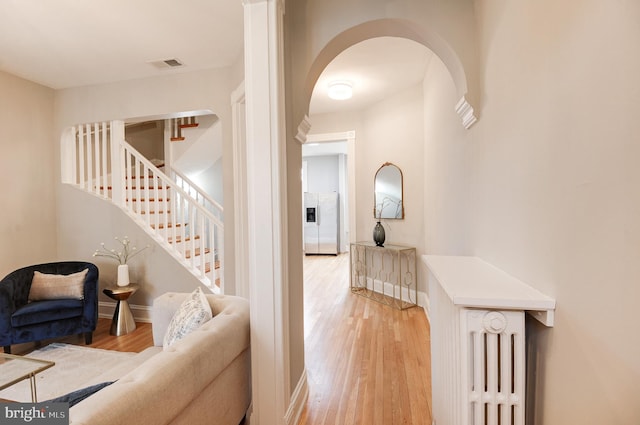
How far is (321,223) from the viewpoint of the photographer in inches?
305

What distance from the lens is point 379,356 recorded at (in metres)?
2.45

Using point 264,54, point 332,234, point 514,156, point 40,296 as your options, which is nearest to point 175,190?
point 40,296

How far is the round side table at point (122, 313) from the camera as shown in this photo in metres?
3.06

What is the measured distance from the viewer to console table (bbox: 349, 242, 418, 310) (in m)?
3.76

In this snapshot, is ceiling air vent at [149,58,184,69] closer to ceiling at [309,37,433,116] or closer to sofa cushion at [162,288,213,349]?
ceiling at [309,37,433,116]

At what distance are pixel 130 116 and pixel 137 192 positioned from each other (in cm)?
89

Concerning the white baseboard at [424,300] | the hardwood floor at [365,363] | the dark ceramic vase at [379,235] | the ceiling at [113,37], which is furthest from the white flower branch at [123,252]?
the white baseboard at [424,300]

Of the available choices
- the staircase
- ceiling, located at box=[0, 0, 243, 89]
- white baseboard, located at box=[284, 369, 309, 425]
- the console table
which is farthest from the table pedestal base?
the console table

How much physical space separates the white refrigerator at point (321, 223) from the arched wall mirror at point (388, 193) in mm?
3491

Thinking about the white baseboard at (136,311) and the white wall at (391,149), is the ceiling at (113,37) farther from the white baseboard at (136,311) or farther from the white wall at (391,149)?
the white baseboard at (136,311)

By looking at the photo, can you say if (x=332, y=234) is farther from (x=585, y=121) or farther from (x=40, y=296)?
(x=585, y=121)

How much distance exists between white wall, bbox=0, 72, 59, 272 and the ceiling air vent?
1696 mm

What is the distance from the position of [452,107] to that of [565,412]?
2054 mm

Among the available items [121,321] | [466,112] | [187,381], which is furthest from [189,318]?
[121,321]
